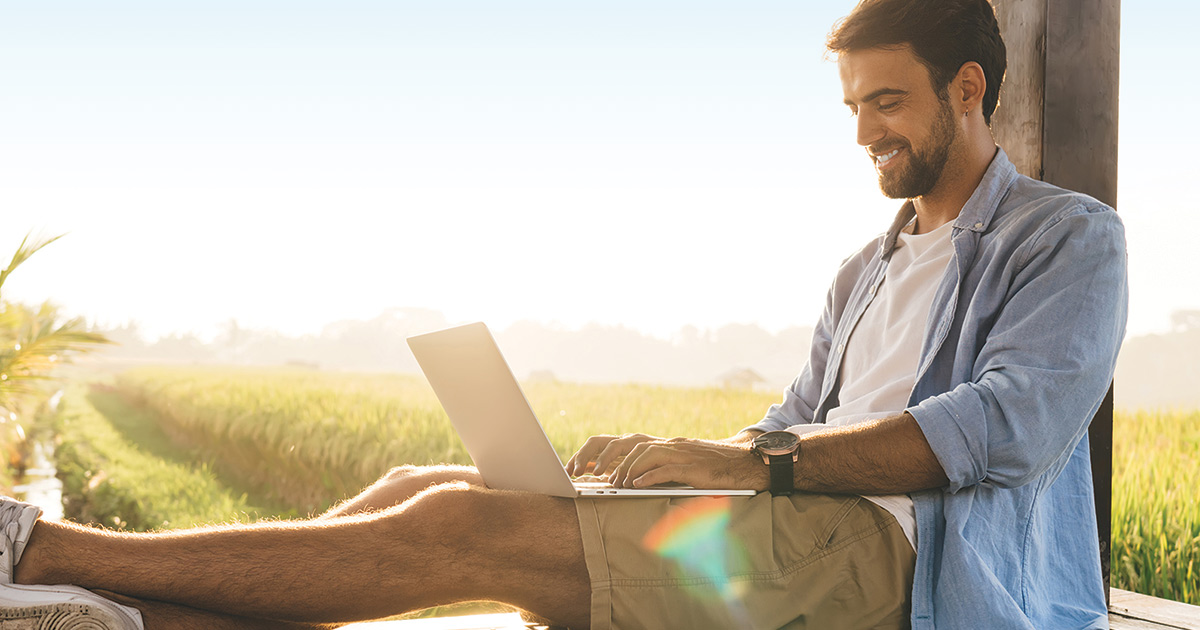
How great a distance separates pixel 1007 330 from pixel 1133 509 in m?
2.09

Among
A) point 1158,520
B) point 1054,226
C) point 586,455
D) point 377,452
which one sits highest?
point 1054,226

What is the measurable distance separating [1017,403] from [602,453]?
72cm

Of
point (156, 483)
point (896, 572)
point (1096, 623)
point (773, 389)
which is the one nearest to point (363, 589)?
point (896, 572)

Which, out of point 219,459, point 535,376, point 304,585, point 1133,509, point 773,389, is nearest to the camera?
point 304,585

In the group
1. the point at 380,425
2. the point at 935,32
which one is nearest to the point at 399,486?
the point at 935,32

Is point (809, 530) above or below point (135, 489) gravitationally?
above

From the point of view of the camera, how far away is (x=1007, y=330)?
4.79ft

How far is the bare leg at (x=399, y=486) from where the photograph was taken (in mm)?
1632

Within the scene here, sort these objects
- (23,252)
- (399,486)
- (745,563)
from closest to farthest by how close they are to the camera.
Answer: (745,563)
(399,486)
(23,252)

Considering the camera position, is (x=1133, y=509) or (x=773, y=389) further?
(x=773, y=389)

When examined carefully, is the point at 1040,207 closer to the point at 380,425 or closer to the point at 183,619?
the point at 183,619

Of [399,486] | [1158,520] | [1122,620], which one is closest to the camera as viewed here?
[399,486]

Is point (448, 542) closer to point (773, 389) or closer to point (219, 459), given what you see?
point (773, 389)

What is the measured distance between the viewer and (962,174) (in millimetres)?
1834
